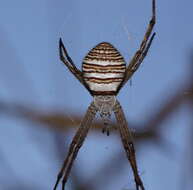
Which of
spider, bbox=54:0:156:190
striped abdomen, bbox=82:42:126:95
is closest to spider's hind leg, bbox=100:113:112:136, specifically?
spider, bbox=54:0:156:190

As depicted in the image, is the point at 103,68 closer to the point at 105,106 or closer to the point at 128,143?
the point at 105,106

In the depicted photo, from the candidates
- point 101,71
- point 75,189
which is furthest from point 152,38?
point 75,189

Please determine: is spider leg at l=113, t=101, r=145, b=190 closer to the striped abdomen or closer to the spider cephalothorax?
the spider cephalothorax

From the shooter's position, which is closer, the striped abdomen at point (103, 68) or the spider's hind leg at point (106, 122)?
the striped abdomen at point (103, 68)

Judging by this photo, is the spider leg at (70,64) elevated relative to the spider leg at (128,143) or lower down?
elevated

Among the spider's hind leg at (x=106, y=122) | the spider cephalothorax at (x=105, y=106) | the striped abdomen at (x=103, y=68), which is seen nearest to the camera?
the striped abdomen at (x=103, y=68)

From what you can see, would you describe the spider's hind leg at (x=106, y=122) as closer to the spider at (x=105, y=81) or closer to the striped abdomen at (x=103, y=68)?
the spider at (x=105, y=81)

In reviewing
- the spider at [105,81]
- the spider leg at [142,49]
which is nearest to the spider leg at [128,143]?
the spider at [105,81]

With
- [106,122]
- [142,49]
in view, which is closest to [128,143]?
[106,122]
